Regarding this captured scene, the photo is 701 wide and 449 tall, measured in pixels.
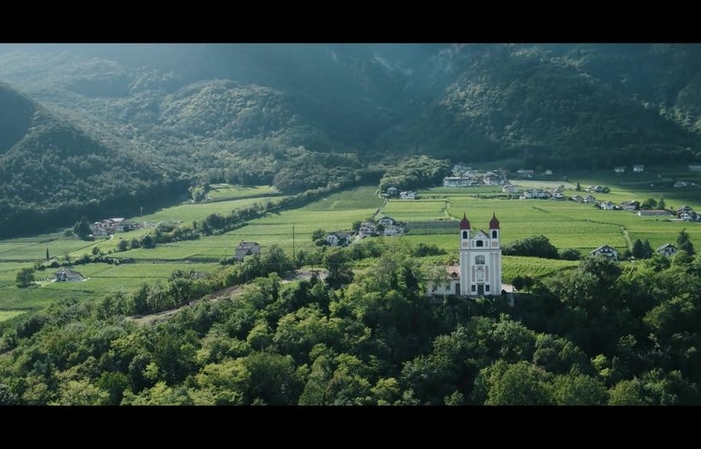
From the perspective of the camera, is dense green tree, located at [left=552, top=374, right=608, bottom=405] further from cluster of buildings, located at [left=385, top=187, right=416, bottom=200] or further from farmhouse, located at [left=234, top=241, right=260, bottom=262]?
cluster of buildings, located at [left=385, top=187, right=416, bottom=200]

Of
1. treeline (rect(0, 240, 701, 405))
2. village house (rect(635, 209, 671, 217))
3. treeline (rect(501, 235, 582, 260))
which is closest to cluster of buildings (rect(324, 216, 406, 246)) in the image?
treeline (rect(501, 235, 582, 260))

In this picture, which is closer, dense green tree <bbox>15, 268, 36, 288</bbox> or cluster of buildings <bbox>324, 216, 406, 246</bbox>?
dense green tree <bbox>15, 268, 36, 288</bbox>

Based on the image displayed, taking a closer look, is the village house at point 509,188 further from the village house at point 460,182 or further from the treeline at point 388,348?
the treeline at point 388,348
